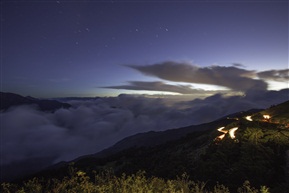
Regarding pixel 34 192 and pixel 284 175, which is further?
pixel 284 175

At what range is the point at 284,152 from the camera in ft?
88.8

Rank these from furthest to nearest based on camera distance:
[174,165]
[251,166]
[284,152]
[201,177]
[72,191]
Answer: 1. [174,165]
2. [284,152]
3. [201,177]
4. [251,166]
5. [72,191]

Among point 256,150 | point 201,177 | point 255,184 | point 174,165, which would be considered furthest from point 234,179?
point 174,165

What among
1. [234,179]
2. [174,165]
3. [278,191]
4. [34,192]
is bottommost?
[174,165]

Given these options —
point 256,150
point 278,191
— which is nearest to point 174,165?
point 256,150

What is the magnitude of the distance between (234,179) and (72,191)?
18.7 meters

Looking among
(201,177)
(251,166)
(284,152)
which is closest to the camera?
(251,166)

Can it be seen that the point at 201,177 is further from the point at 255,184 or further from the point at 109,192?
the point at 109,192

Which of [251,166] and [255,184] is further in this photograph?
[251,166]

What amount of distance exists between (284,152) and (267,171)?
19.8 ft

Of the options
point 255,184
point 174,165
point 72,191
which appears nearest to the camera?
point 72,191

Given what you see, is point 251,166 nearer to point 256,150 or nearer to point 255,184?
point 255,184

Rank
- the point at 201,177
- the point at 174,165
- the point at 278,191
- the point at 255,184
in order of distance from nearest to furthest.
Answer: the point at 278,191, the point at 255,184, the point at 201,177, the point at 174,165

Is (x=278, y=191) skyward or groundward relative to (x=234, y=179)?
skyward
